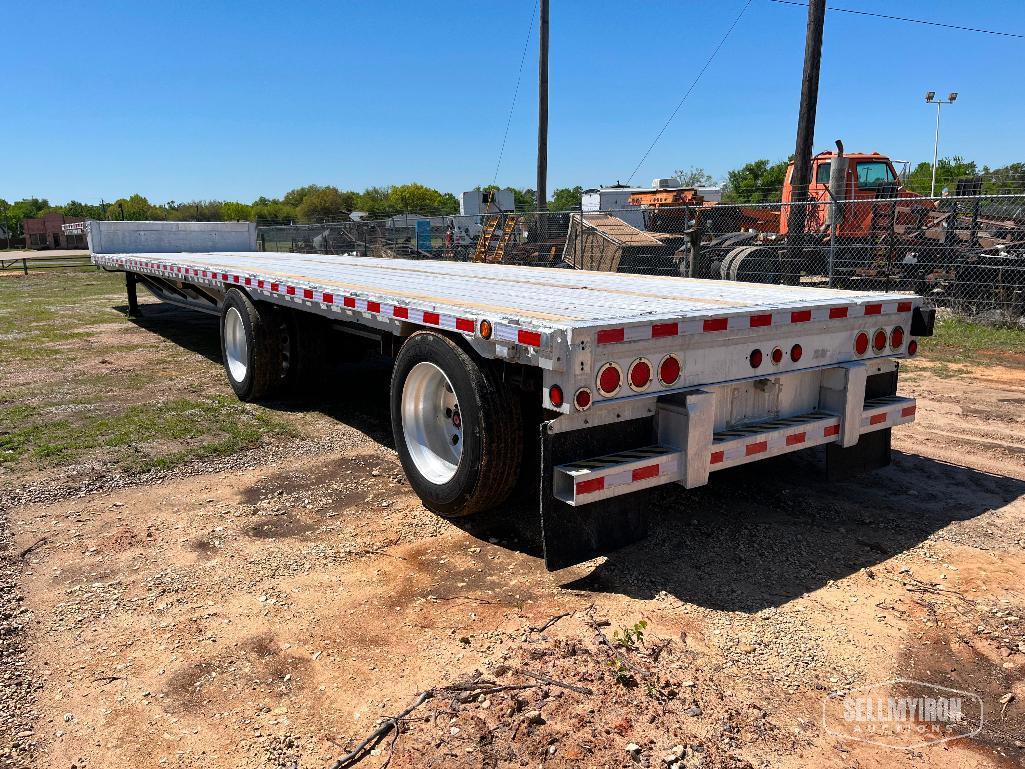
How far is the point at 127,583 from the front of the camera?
12.7ft

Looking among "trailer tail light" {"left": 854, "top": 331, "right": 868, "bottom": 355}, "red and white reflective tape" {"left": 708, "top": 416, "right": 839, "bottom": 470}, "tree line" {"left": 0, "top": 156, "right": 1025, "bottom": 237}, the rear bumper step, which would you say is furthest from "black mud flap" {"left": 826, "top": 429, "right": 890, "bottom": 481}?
"tree line" {"left": 0, "top": 156, "right": 1025, "bottom": 237}

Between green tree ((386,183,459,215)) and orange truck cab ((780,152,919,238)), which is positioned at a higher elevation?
green tree ((386,183,459,215))

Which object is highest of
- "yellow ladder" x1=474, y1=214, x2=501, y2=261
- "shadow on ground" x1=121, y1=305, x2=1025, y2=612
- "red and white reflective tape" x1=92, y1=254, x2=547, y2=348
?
"yellow ladder" x1=474, y1=214, x2=501, y2=261

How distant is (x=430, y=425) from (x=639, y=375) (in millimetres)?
1605

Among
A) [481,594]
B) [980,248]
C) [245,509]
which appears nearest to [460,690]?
[481,594]

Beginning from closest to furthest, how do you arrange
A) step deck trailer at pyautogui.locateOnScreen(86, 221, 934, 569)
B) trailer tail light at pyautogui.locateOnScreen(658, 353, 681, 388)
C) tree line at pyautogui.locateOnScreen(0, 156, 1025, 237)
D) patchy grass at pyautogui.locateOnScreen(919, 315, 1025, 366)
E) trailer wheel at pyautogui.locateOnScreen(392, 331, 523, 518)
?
step deck trailer at pyautogui.locateOnScreen(86, 221, 934, 569) → trailer tail light at pyautogui.locateOnScreen(658, 353, 681, 388) → trailer wheel at pyautogui.locateOnScreen(392, 331, 523, 518) → patchy grass at pyautogui.locateOnScreen(919, 315, 1025, 366) → tree line at pyautogui.locateOnScreen(0, 156, 1025, 237)

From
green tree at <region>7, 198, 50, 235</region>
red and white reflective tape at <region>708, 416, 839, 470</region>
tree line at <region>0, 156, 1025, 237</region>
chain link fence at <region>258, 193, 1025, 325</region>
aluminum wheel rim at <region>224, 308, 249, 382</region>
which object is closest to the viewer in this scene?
red and white reflective tape at <region>708, 416, 839, 470</region>

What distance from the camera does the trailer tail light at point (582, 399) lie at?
3.32 metres

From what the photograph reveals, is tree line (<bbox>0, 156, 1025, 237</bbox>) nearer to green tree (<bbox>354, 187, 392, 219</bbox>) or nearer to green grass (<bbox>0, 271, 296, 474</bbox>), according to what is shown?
green tree (<bbox>354, 187, 392, 219</bbox>)

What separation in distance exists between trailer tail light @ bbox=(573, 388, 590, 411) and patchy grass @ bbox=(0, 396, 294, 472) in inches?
143

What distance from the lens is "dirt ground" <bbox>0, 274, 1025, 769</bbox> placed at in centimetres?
269

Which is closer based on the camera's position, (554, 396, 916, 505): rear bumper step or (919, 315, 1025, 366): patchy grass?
(554, 396, 916, 505): rear bumper step

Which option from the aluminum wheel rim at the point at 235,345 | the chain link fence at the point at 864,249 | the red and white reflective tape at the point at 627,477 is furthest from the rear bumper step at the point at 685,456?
the chain link fence at the point at 864,249

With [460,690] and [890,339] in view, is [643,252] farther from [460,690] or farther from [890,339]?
[460,690]
